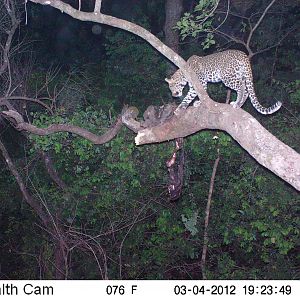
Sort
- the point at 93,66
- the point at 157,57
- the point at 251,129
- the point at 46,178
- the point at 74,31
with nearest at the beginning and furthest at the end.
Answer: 1. the point at 251,129
2. the point at 46,178
3. the point at 157,57
4. the point at 93,66
5. the point at 74,31

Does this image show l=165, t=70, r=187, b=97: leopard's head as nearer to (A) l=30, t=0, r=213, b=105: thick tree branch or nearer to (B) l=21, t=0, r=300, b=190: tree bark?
(B) l=21, t=0, r=300, b=190: tree bark

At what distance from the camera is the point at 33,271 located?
10023 millimetres

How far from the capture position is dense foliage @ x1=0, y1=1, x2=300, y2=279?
26.2 ft

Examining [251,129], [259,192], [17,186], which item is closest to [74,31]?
[17,186]

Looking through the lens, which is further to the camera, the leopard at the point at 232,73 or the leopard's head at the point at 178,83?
the leopard's head at the point at 178,83

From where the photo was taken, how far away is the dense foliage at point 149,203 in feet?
26.2

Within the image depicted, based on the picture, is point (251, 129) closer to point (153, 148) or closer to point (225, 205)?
point (153, 148)

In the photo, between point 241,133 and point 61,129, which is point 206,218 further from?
point 241,133

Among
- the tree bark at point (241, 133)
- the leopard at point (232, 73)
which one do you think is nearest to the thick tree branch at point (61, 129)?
the leopard at point (232, 73)

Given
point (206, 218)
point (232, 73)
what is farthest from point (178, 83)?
point (206, 218)

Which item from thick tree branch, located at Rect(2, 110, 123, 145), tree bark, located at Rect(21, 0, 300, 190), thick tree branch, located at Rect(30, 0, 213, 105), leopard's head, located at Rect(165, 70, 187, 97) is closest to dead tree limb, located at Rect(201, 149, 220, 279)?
leopard's head, located at Rect(165, 70, 187, 97)

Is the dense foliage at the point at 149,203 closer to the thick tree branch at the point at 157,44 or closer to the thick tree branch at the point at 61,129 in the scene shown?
the thick tree branch at the point at 61,129

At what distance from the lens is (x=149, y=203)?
873 cm

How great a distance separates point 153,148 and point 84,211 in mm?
1934
